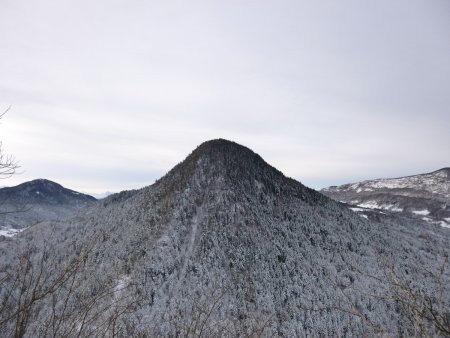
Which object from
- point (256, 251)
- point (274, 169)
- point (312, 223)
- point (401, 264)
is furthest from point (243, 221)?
point (401, 264)

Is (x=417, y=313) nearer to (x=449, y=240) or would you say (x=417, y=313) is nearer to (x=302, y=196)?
(x=302, y=196)

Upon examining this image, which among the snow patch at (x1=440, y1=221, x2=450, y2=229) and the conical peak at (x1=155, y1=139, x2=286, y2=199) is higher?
the conical peak at (x1=155, y1=139, x2=286, y2=199)

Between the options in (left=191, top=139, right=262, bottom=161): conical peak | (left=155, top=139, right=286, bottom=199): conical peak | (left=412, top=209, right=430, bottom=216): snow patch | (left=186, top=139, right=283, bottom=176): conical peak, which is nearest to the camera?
(left=155, top=139, right=286, bottom=199): conical peak

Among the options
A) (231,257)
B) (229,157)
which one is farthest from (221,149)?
(231,257)

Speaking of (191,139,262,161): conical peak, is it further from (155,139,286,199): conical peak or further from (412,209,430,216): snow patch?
(412,209,430,216): snow patch

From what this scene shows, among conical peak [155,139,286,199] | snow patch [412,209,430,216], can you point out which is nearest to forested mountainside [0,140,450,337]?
conical peak [155,139,286,199]

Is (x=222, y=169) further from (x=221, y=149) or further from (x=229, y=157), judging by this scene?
(x=221, y=149)

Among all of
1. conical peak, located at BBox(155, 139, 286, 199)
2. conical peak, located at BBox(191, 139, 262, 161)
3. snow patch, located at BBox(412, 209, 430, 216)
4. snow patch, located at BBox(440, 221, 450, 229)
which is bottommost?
snow patch, located at BBox(440, 221, 450, 229)

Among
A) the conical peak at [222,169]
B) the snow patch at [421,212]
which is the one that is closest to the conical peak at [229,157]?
the conical peak at [222,169]

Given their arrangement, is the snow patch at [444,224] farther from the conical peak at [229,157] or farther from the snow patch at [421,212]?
the conical peak at [229,157]
